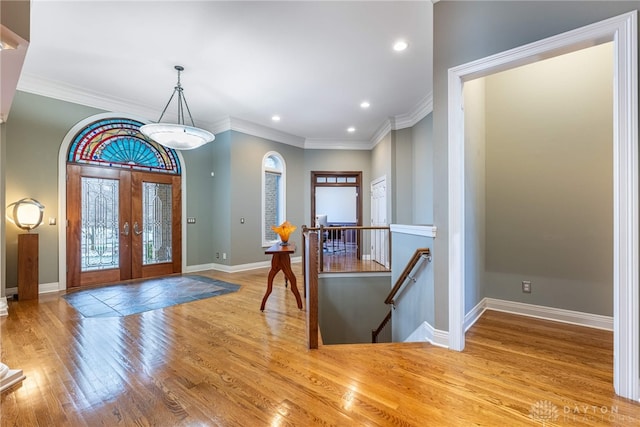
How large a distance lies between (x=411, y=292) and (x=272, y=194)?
4348mm

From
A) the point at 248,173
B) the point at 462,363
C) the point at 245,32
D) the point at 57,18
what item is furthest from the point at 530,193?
the point at 57,18

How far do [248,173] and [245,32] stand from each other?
3.36m

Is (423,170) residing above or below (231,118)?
below

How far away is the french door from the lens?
14.7 feet

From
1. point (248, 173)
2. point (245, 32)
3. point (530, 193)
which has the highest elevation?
point (245, 32)

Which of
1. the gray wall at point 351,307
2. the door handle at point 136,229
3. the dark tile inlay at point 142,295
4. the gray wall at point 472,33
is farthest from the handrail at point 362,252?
the door handle at point 136,229

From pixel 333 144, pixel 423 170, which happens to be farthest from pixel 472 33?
pixel 333 144

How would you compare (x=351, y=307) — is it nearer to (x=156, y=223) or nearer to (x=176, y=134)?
(x=176, y=134)

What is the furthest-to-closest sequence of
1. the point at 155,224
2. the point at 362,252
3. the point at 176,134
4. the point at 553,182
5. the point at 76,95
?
the point at 362,252
the point at 155,224
the point at 76,95
the point at 176,134
the point at 553,182

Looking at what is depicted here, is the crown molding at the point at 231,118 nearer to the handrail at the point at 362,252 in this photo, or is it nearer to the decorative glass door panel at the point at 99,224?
the decorative glass door panel at the point at 99,224

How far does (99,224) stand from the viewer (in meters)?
4.68

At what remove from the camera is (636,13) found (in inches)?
65.6

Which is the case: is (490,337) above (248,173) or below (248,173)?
below

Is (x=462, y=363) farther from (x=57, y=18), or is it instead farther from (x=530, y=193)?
(x=57, y=18)
